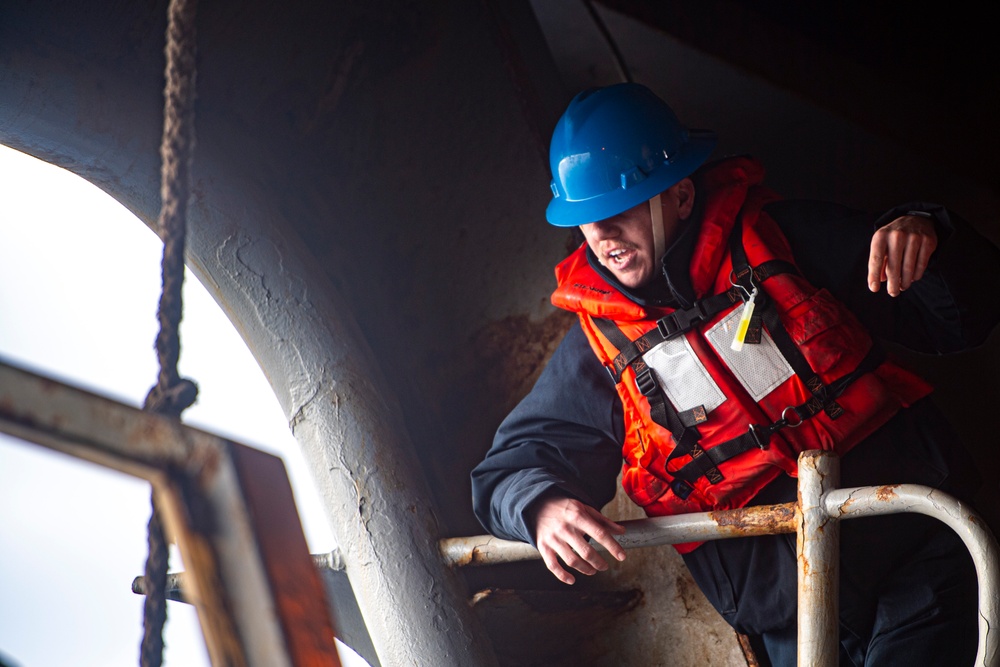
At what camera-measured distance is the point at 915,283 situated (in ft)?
5.39

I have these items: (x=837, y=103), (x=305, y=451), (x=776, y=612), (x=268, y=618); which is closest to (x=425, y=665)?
(x=305, y=451)

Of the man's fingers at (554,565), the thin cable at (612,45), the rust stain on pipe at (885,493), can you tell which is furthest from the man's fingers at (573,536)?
the thin cable at (612,45)

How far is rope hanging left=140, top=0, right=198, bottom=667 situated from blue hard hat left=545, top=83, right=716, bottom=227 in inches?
40.8

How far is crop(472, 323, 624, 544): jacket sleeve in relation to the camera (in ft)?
6.16

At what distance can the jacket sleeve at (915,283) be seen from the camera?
1.57m

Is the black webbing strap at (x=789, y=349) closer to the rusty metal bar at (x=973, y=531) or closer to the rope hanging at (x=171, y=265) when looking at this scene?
the rusty metal bar at (x=973, y=531)

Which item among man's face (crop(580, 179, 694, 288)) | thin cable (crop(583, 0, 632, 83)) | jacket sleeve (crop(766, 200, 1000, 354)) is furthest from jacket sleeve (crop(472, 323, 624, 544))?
thin cable (crop(583, 0, 632, 83))

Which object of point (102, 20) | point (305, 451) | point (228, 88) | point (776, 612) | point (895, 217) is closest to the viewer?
point (895, 217)

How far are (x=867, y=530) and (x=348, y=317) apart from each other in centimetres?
138

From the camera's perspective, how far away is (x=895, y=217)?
1.59 m

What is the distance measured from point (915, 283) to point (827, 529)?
0.55 meters

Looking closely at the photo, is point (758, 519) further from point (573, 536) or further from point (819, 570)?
point (573, 536)

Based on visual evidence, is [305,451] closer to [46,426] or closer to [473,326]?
[473,326]

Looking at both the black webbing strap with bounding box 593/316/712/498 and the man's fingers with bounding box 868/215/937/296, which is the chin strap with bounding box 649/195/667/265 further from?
the man's fingers with bounding box 868/215/937/296
